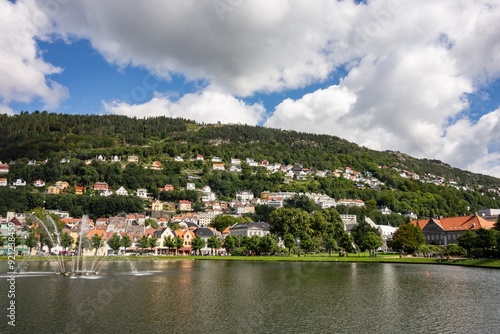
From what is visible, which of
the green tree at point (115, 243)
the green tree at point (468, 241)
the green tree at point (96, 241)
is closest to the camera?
the green tree at point (468, 241)

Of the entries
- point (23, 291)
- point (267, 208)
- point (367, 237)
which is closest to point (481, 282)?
point (23, 291)

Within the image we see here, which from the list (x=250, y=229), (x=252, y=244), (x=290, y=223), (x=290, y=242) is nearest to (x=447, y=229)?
(x=290, y=223)

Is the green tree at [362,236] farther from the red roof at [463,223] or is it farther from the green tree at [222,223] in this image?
the green tree at [222,223]

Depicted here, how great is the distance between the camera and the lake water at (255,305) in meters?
22.3

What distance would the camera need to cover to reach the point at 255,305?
28469mm

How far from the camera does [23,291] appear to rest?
33719 mm

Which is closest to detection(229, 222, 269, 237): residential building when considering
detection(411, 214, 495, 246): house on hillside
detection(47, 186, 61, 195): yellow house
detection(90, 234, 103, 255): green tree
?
detection(411, 214, 495, 246): house on hillside

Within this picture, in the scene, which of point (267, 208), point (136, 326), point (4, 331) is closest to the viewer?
point (4, 331)

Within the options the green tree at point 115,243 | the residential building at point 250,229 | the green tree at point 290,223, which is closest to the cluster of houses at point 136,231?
the residential building at point 250,229

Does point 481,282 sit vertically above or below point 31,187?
below

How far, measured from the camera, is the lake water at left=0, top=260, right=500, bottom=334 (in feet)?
73.2

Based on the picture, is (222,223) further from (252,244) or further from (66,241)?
(66,241)

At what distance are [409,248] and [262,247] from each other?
3166 centimetres

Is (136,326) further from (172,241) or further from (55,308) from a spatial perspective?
(172,241)
